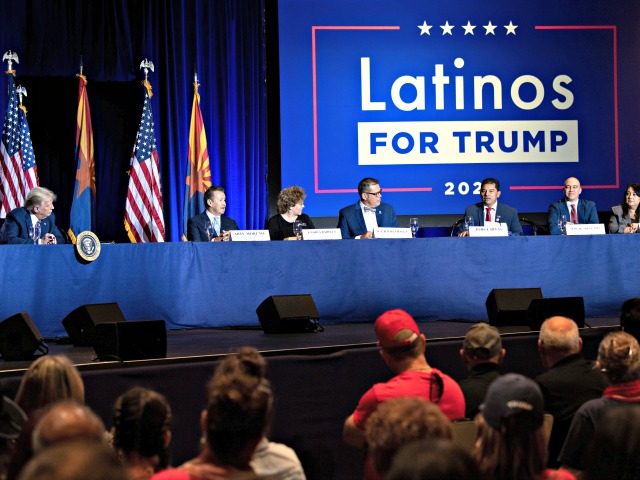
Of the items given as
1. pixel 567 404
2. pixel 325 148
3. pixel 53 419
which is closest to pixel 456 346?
pixel 567 404

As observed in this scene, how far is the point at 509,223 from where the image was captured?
26.0 feet

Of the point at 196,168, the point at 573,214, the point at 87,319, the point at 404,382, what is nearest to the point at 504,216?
the point at 573,214

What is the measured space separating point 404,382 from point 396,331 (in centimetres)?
22

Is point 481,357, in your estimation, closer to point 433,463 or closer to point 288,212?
point 433,463

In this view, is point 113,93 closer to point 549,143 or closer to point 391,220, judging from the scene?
point 391,220

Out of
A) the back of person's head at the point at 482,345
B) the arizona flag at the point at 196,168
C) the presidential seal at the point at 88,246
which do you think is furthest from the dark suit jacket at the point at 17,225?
the back of person's head at the point at 482,345

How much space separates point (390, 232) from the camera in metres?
6.75

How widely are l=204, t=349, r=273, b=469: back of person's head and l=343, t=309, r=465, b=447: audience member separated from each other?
107 centimetres

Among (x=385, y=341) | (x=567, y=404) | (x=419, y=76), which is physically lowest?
(x=567, y=404)

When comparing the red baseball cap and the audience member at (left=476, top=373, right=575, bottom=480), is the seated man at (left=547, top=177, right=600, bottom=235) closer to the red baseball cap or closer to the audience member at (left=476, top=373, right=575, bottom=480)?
the red baseball cap

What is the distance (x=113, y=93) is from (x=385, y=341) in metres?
6.48

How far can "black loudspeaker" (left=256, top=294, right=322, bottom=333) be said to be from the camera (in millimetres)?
6000

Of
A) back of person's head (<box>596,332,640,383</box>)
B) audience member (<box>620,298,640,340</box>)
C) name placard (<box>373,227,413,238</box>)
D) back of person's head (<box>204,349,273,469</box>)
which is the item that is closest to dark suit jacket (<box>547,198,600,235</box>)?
name placard (<box>373,227,413,238</box>)

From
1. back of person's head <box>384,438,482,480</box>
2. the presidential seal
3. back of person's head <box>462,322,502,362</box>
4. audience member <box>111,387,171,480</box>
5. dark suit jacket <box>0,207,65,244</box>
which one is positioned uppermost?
dark suit jacket <box>0,207,65,244</box>
